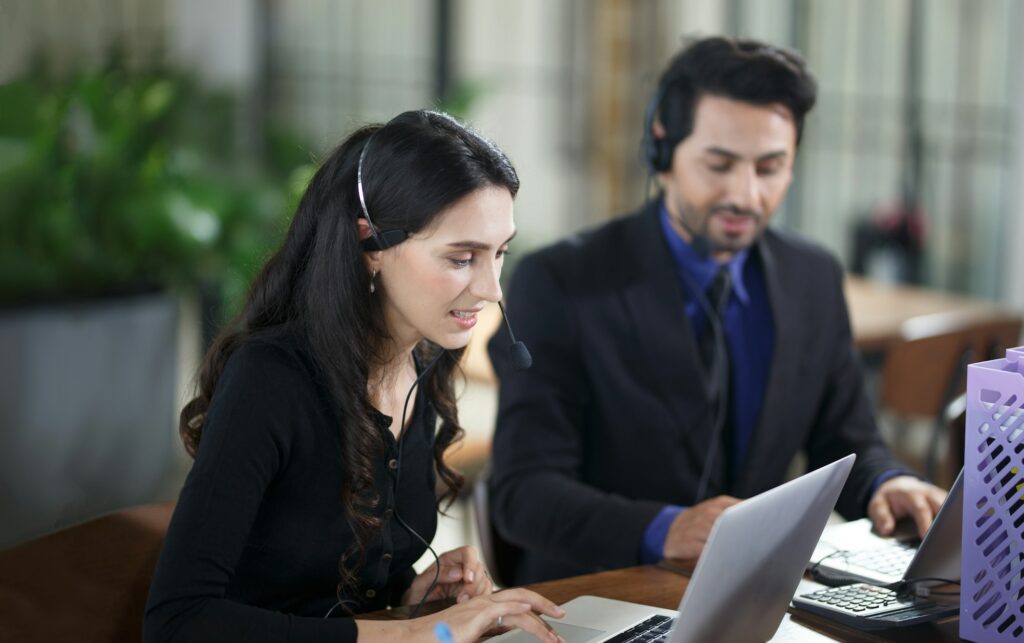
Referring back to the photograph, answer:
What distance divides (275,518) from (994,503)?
0.78 m

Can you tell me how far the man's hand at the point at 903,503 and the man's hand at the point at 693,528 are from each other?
30 cm

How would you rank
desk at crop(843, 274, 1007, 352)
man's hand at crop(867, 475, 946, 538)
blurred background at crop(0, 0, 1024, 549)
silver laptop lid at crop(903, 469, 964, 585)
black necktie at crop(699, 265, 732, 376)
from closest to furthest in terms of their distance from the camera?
silver laptop lid at crop(903, 469, 964, 585)
man's hand at crop(867, 475, 946, 538)
black necktie at crop(699, 265, 732, 376)
desk at crop(843, 274, 1007, 352)
blurred background at crop(0, 0, 1024, 549)

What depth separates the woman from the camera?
1315mm

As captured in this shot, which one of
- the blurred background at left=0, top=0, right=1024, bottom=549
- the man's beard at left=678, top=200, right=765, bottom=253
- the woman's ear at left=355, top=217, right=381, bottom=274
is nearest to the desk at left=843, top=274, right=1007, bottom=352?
the blurred background at left=0, top=0, right=1024, bottom=549

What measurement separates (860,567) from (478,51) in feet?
17.9

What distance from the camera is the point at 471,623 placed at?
3.96ft

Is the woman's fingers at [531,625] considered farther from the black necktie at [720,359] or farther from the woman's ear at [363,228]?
the black necktie at [720,359]

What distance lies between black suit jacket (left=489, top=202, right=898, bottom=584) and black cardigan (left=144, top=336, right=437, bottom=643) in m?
0.40

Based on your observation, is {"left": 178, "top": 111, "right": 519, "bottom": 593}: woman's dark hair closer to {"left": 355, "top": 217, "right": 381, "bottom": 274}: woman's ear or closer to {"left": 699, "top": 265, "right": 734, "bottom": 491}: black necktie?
{"left": 355, "top": 217, "right": 381, "bottom": 274}: woman's ear

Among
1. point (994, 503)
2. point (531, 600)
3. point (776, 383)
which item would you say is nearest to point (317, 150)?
point (776, 383)

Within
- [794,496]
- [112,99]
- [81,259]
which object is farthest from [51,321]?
[794,496]

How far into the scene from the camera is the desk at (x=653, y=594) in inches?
54.2

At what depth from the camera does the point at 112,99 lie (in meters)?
4.67

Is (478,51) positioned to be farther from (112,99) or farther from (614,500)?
(614,500)
